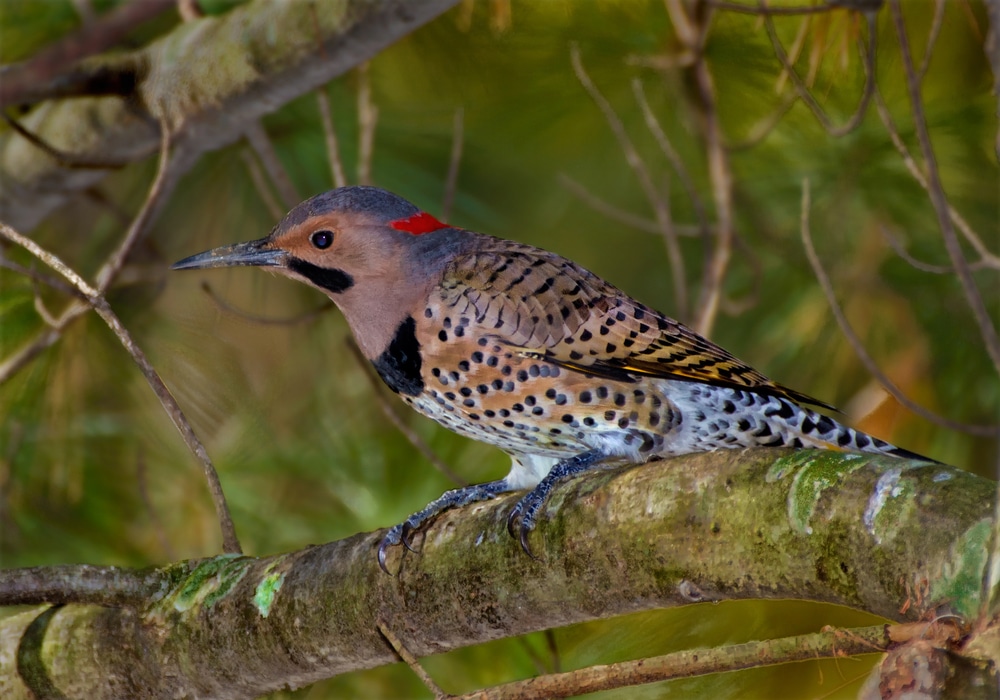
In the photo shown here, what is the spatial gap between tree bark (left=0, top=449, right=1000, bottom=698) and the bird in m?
0.37

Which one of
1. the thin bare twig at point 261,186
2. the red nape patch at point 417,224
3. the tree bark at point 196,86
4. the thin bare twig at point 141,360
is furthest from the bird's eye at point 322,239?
the thin bare twig at point 261,186

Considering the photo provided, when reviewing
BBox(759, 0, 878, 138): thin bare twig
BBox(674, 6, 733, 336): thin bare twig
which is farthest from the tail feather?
BBox(759, 0, 878, 138): thin bare twig

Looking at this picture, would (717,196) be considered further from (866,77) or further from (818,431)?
(818,431)

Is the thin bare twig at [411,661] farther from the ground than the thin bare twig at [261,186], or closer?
closer

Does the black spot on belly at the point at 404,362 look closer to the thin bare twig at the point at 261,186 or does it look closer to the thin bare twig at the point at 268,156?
the thin bare twig at the point at 268,156

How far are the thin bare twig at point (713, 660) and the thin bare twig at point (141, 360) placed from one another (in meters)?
0.88

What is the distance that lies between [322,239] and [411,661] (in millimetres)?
1271

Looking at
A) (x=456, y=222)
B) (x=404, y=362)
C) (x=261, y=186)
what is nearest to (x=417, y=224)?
(x=404, y=362)

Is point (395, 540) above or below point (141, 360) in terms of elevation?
below

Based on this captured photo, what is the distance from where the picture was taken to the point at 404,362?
265 cm

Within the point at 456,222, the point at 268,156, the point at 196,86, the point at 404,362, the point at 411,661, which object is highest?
the point at 196,86

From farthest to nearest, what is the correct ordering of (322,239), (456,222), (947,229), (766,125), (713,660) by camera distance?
(456,222)
(766,125)
(322,239)
(947,229)
(713,660)

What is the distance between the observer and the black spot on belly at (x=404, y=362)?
2.64 meters

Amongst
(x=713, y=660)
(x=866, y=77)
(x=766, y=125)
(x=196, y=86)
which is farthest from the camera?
(x=766, y=125)
